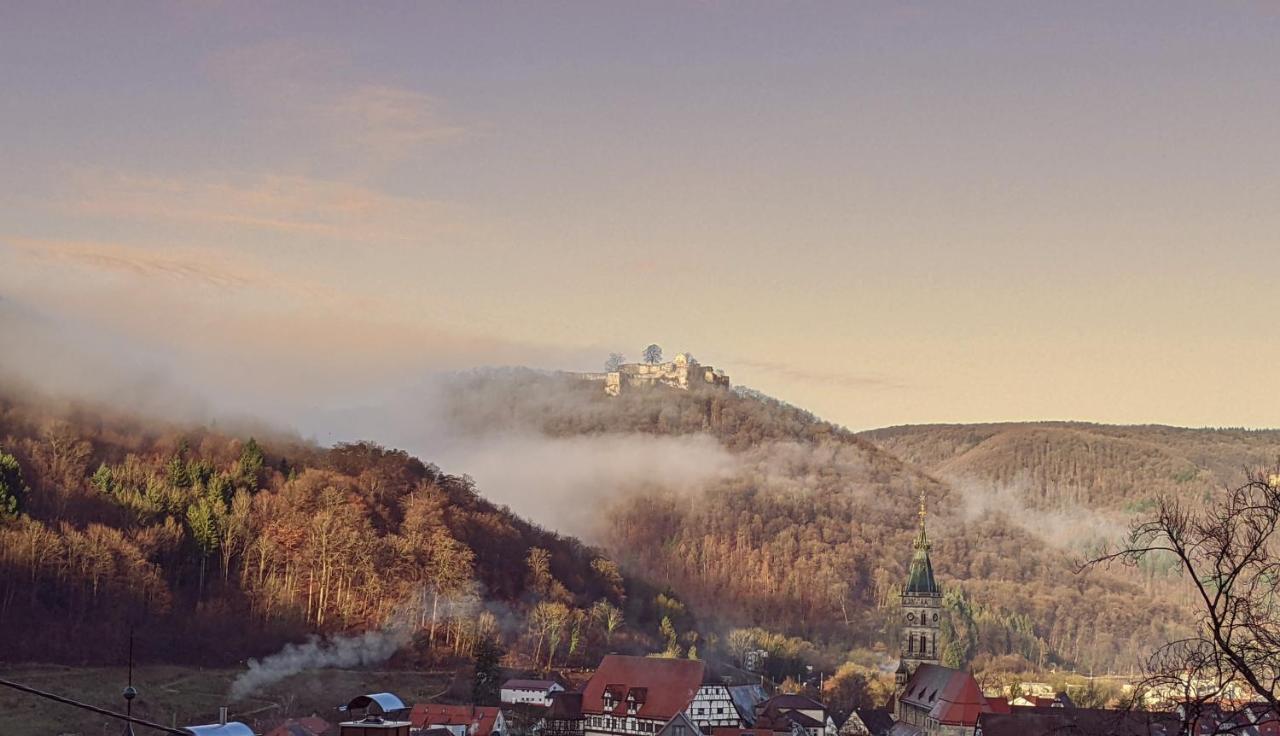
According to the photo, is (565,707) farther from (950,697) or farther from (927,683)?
(927,683)

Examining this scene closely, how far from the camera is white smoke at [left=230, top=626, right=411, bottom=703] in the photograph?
9181 cm

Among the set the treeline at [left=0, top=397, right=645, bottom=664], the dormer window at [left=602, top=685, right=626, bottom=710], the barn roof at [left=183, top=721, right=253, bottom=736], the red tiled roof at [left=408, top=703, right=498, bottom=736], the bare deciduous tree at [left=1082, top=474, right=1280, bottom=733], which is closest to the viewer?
the bare deciduous tree at [left=1082, top=474, right=1280, bottom=733]

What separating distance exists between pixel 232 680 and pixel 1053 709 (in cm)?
5249

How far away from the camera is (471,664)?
362 feet

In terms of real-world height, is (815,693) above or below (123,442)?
below

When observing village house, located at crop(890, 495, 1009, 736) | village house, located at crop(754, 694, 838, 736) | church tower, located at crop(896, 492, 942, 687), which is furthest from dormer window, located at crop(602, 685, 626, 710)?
church tower, located at crop(896, 492, 942, 687)

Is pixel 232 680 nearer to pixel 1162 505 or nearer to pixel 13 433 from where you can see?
pixel 13 433

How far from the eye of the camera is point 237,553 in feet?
373

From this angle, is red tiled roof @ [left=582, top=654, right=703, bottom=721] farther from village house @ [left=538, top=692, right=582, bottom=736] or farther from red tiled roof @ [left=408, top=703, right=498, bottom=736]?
red tiled roof @ [left=408, top=703, right=498, bottom=736]

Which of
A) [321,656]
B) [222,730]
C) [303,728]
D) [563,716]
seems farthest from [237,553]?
[222,730]

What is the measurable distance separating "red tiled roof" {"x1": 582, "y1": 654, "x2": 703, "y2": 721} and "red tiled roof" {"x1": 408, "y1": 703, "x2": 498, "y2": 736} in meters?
16.8

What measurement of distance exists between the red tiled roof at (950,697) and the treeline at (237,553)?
A: 32.7m

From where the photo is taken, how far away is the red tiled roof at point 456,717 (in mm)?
83000

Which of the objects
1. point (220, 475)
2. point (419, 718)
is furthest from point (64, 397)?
point (419, 718)
